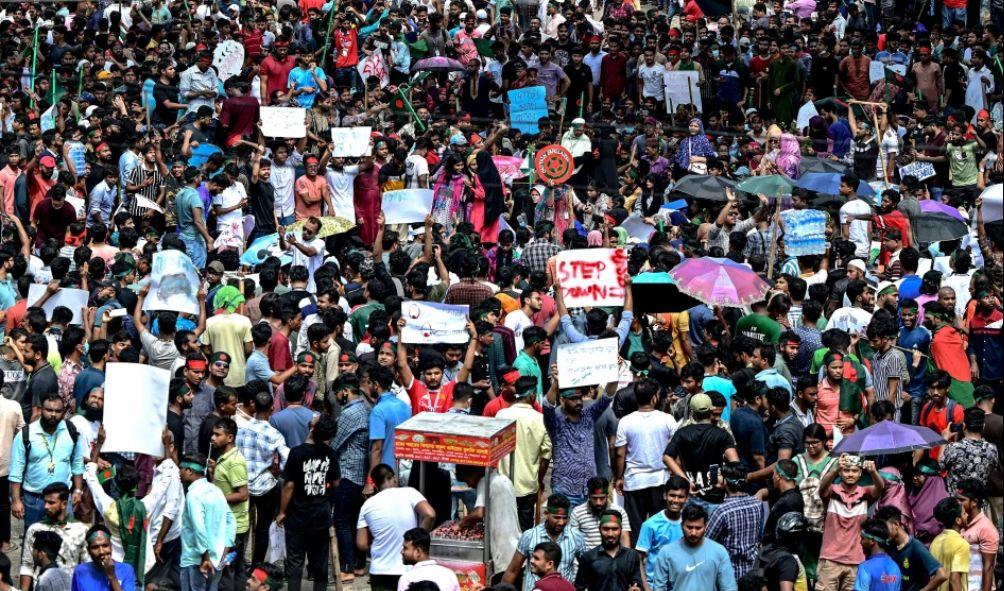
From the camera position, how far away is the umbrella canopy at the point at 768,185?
18.4 m

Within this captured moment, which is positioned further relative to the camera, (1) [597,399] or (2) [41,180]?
(2) [41,180]

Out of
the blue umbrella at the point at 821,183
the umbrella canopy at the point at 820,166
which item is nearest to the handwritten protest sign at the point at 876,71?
the umbrella canopy at the point at 820,166

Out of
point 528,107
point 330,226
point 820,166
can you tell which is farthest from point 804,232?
point 528,107

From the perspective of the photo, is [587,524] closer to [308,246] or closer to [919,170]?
[308,246]

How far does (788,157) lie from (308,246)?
6.04 m

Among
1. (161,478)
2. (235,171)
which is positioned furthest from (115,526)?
(235,171)

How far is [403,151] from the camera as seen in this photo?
65.4ft

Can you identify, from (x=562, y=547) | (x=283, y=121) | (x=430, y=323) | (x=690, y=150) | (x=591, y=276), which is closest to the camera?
(x=562, y=547)

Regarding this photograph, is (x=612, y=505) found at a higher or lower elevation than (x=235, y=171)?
lower

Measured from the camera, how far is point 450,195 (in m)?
19.1

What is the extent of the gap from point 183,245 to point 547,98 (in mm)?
8316

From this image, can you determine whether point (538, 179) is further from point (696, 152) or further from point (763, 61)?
point (763, 61)

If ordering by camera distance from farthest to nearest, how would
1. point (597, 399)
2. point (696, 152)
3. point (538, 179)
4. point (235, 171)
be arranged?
point (696, 152), point (538, 179), point (235, 171), point (597, 399)

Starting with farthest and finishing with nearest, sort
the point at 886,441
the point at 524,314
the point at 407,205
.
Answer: the point at 407,205 → the point at 524,314 → the point at 886,441
